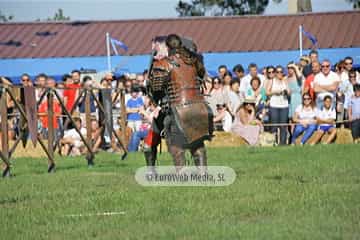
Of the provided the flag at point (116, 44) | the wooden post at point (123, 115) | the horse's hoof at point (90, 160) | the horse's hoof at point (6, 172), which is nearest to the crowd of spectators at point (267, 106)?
the wooden post at point (123, 115)

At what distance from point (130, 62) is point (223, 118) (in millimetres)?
10184

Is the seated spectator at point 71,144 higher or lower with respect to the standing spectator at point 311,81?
lower

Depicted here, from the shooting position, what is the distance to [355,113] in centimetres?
1980

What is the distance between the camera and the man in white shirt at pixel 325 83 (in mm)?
19531

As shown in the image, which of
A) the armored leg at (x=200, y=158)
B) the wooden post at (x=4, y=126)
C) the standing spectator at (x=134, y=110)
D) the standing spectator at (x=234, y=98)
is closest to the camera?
the armored leg at (x=200, y=158)

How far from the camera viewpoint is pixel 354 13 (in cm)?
3809

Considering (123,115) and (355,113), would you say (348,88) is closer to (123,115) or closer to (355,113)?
(355,113)

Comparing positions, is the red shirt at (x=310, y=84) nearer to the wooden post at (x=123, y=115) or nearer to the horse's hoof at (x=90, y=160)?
the wooden post at (x=123, y=115)

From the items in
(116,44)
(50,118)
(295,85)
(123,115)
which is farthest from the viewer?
(116,44)

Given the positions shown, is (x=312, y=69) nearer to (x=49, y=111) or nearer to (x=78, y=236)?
(x=49, y=111)

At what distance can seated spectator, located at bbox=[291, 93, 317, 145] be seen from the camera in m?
19.6

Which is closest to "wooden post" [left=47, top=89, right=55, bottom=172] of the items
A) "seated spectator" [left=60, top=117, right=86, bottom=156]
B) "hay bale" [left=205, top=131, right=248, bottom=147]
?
"seated spectator" [left=60, top=117, right=86, bottom=156]

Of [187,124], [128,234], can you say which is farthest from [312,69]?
[128,234]

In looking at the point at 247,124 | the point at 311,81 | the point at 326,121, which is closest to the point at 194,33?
the point at 247,124
